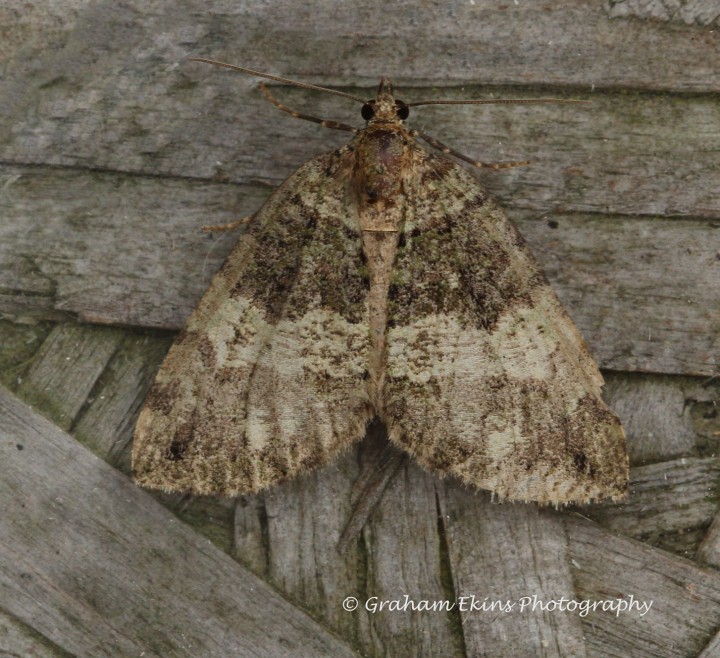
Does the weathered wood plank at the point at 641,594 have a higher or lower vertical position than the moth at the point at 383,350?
lower

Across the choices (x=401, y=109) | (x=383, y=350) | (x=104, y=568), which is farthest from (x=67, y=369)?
(x=401, y=109)

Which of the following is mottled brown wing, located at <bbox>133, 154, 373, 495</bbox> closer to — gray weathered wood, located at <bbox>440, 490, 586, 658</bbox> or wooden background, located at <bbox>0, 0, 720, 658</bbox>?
wooden background, located at <bbox>0, 0, 720, 658</bbox>

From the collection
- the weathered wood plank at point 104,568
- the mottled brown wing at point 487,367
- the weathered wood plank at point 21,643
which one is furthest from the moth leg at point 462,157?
the weathered wood plank at point 21,643

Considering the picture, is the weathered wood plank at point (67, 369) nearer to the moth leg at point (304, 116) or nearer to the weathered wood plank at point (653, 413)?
the moth leg at point (304, 116)

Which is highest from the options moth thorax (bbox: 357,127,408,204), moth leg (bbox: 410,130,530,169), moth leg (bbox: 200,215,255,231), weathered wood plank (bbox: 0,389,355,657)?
moth leg (bbox: 410,130,530,169)

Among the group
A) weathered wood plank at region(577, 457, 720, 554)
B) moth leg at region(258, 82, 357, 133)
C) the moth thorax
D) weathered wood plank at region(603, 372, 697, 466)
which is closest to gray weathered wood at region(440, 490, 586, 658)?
weathered wood plank at region(577, 457, 720, 554)
